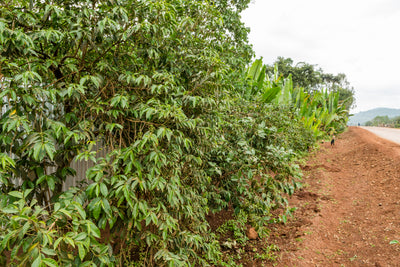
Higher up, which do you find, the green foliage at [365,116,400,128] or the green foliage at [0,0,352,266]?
the green foliage at [365,116,400,128]

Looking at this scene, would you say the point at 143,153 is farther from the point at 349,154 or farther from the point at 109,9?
the point at 349,154

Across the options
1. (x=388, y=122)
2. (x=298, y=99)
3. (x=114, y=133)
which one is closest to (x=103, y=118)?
(x=114, y=133)

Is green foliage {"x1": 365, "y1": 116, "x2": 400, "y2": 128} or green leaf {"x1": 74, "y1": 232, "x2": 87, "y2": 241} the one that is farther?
green foliage {"x1": 365, "y1": 116, "x2": 400, "y2": 128}

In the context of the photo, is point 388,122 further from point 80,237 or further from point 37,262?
point 37,262

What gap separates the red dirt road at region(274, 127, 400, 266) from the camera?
2.97 m

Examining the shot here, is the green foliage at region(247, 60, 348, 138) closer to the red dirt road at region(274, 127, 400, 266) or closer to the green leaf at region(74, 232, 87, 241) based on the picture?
the red dirt road at region(274, 127, 400, 266)

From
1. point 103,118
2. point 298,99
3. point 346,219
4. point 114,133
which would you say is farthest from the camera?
point 298,99

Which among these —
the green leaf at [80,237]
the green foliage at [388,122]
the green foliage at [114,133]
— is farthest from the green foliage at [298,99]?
the green foliage at [388,122]

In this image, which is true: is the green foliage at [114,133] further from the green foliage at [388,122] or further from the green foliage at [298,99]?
the green foliage at [388,122]

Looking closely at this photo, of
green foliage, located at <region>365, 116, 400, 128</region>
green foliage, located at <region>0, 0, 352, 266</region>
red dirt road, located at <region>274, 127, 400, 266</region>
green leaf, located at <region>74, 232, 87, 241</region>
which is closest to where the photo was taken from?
green leaf, located at <region>74, 232, 87, 241</region>

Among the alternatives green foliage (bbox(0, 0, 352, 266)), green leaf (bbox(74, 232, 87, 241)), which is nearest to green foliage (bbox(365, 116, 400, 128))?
green foliage (bbox(0, 0, 352, 266))

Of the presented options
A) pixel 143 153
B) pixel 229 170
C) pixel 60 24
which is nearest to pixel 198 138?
pixel 143 153

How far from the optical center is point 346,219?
12.8 ft

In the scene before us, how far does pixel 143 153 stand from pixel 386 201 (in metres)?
4.49
